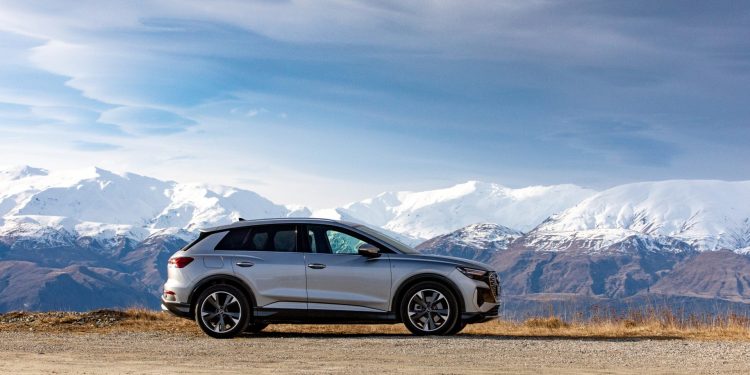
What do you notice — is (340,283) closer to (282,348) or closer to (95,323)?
(282,348)

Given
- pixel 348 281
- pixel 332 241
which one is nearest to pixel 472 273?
pixel 348 281

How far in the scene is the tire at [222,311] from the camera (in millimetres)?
15352

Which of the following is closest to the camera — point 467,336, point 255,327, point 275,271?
point 275,271

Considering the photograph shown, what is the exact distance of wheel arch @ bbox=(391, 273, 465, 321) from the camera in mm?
15039

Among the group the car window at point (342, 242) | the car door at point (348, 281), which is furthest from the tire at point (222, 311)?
the car window at point (342, 242)

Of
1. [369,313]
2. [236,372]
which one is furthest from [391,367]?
[369,313]

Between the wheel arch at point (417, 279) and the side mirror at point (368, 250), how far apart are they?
662 mm

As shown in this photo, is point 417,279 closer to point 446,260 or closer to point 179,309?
point 446,260

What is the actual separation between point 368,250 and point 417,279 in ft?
3.04

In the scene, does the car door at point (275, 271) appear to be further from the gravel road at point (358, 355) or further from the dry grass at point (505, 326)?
the dry grass at point (505, 326)

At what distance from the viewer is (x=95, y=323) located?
1905cm

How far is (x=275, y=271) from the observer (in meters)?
15.3

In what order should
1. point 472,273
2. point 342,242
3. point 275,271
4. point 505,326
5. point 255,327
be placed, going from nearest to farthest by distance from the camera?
point 472,273 < point 275,271 < point 342,242 < point 255,327 < point 505,326

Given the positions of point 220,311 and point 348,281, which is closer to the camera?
point 348,281
